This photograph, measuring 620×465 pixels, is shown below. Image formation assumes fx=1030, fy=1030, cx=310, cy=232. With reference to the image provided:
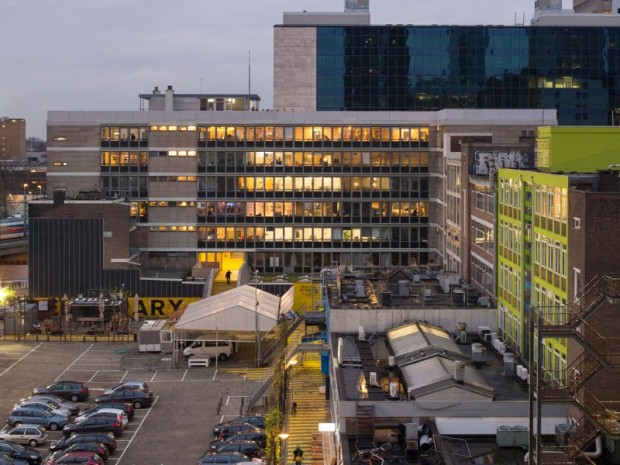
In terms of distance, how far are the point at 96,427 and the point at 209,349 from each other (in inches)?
829

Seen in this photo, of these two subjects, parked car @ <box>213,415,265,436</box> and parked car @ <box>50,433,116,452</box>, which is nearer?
parked car @ <box>50,433,116,452</box>

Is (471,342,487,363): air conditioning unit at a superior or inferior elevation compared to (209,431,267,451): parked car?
superior

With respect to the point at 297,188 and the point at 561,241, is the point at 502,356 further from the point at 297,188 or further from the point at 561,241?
the point at 297,188

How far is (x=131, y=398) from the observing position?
68.2m

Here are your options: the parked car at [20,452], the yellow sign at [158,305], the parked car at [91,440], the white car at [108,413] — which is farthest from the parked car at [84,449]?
the yellow sign at [158,305]

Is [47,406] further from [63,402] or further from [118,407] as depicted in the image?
[118,407]

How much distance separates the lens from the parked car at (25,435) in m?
61.2

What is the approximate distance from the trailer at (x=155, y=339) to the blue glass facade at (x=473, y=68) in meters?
75.4

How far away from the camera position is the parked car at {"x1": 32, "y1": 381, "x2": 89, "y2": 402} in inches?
2763

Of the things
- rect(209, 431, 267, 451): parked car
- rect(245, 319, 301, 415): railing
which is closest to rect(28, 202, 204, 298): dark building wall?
rect(245, 319, 301, 415): railing

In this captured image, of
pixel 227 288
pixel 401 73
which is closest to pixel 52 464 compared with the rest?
pixel 227 288

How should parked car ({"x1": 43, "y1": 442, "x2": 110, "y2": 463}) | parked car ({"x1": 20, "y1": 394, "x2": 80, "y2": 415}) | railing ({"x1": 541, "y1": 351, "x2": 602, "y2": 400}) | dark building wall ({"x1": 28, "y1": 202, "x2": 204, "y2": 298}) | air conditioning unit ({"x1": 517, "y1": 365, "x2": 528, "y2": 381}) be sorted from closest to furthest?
railing ({"x1": 541, "y1": 351, "x2": 602, "y2": 400}), air conditioning unit ({"x1": 517, "y1": 365, "x2": 528, "y2": 381}), parked car ({"x1": 43, "y1": 442, "x2": 110, "y2": 463}), parked car ({"x1": 20, "y1": 394, "x2": 80, "y2": 415}), dark building wall ({"x1": 28, "y1": 202, "x2": 204, "y2": 298})

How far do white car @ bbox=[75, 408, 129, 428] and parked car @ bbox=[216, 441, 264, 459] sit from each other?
317 inches

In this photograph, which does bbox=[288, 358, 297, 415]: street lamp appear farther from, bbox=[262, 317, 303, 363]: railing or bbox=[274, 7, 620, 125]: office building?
bbox=[274, 7, 620, 125]: office building
